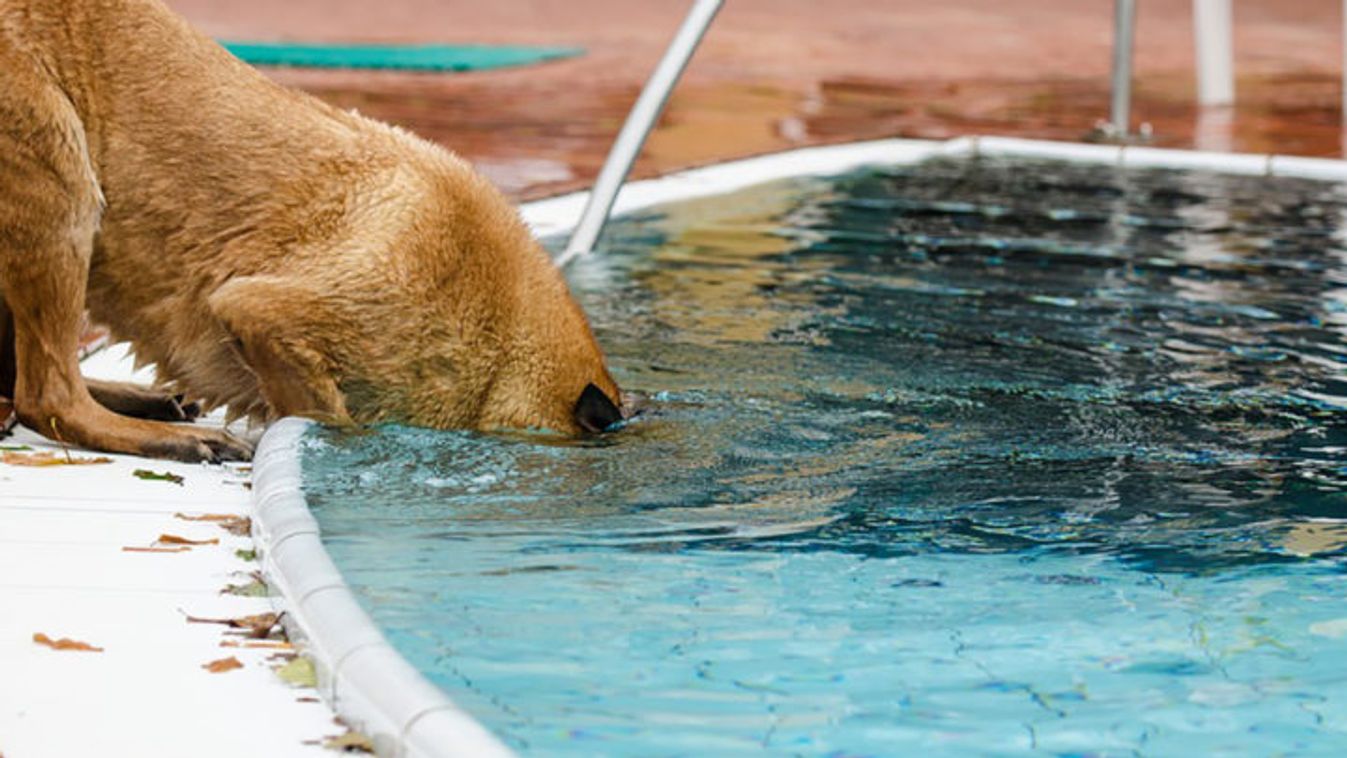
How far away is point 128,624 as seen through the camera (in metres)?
2.83

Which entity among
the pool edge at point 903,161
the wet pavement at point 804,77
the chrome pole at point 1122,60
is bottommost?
the wet pavement at point 804,77

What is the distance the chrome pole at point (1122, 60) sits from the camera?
11.1m

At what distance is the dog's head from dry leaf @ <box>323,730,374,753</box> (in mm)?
1622

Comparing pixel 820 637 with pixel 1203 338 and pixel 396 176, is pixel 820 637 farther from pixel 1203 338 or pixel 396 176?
pixel 1203 338

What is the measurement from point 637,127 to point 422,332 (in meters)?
3.32

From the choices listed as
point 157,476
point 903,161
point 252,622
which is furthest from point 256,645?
point 903,161

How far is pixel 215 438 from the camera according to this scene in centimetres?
407

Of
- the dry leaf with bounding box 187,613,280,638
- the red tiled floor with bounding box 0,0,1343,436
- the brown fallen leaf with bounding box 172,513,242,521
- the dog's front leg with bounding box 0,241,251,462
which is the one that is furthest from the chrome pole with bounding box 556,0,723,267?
the dry leaf with bounding box 187,613,280,638

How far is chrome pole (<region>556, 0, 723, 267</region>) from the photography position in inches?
281

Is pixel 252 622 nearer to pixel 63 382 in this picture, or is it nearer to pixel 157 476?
pixel 157 476

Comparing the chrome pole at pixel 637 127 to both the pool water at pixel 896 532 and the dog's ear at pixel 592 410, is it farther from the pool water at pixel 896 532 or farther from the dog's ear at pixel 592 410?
the dog's ear at pixel 592 410

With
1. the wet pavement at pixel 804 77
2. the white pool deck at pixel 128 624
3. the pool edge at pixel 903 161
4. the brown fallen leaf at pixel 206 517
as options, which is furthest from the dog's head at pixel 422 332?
the wet pavement at pixel 804 77

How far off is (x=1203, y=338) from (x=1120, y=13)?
5725 mm

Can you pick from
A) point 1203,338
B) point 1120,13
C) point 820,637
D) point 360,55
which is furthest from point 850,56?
point 820,637
